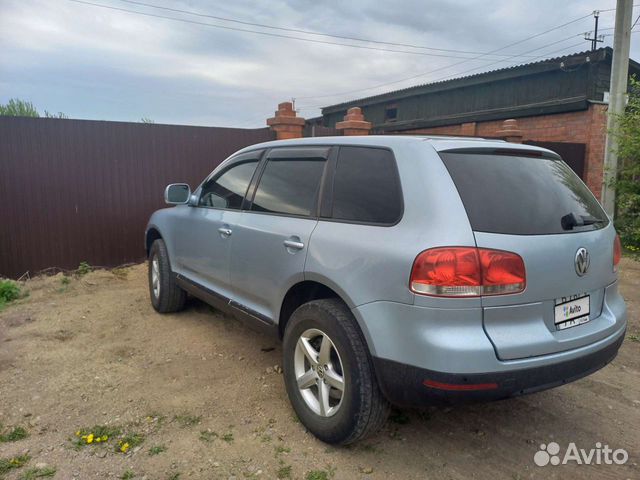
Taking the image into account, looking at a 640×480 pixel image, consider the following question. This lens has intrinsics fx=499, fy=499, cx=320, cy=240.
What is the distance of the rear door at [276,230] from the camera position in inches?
120

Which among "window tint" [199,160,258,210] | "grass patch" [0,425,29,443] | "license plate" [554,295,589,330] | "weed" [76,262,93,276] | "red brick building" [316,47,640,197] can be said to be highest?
"red brick building" [316,47,640,197]

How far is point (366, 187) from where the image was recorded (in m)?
2.76

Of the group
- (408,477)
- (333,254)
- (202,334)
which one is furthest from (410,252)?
(202,334)

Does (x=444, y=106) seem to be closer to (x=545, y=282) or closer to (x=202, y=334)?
(x=202, y=334)

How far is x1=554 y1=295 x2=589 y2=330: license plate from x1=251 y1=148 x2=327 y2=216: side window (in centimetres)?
147

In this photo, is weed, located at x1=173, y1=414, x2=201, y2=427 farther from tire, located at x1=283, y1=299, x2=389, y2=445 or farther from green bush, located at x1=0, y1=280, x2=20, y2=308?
green bush, located at x1=0, y1=280, x2=20, y2=308

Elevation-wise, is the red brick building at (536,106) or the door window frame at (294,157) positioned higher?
the red brick building at (536,106)

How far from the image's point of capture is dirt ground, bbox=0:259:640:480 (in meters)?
2.64

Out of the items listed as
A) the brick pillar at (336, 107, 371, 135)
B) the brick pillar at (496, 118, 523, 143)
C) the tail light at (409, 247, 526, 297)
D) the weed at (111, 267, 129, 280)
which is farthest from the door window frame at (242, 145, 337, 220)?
the brick pillar at (496, 118, 523, 143)

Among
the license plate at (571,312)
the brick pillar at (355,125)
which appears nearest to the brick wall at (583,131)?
the brick pillar at (355,125)

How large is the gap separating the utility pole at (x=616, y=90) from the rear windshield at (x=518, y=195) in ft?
21.9

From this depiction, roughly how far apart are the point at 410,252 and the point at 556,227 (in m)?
0.82

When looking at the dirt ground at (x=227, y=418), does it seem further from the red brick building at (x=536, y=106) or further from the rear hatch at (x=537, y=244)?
the red brick building at (x=536, y=106)

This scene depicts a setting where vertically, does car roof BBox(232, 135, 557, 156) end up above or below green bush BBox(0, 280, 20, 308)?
above
